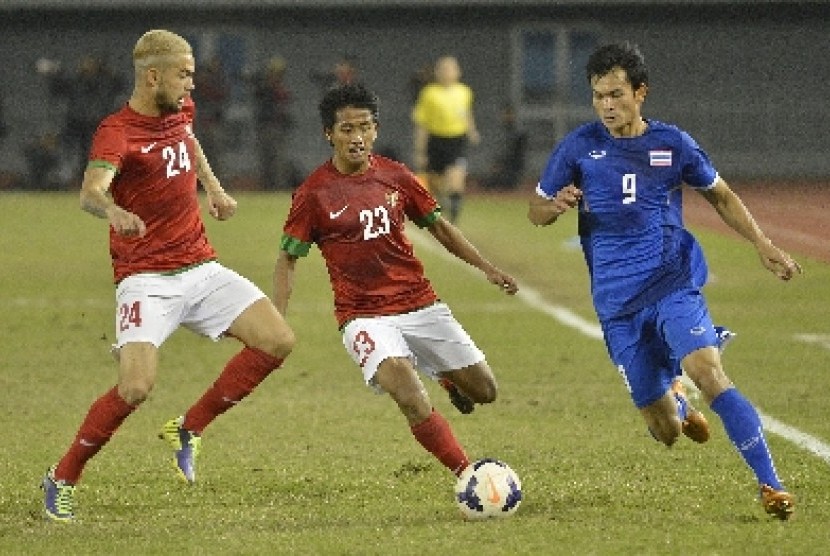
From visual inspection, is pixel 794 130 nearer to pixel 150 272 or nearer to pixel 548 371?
pixel 548 371

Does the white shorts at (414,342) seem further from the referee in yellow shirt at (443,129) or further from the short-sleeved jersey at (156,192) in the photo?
the referee in yellow shirt at (443,129)

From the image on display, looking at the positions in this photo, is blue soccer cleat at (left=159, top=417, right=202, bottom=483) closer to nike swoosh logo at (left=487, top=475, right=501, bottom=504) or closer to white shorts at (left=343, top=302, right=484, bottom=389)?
white shorts at (left=343, top=302, right=484, bottom=389)

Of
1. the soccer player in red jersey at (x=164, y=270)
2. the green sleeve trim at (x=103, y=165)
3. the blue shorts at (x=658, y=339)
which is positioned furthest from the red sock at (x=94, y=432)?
the blue shorts at (x=658, y=339)

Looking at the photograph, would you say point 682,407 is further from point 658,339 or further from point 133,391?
point 133,391

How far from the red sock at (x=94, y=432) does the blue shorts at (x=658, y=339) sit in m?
2.26

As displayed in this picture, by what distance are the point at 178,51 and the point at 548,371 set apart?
5425mm

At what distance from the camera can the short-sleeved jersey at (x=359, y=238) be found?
9.05m

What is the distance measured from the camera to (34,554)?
299 inches

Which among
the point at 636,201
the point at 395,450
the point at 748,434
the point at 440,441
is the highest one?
the point at 636,201

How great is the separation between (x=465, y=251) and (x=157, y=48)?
172 centimetres

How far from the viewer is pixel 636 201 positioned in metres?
8.81

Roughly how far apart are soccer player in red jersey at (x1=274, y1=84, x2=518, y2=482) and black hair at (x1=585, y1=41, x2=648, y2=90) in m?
1.05

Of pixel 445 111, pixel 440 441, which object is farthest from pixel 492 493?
pixel 445 111

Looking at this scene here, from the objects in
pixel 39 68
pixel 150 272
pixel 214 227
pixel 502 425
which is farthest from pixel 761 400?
pixel 39 68
